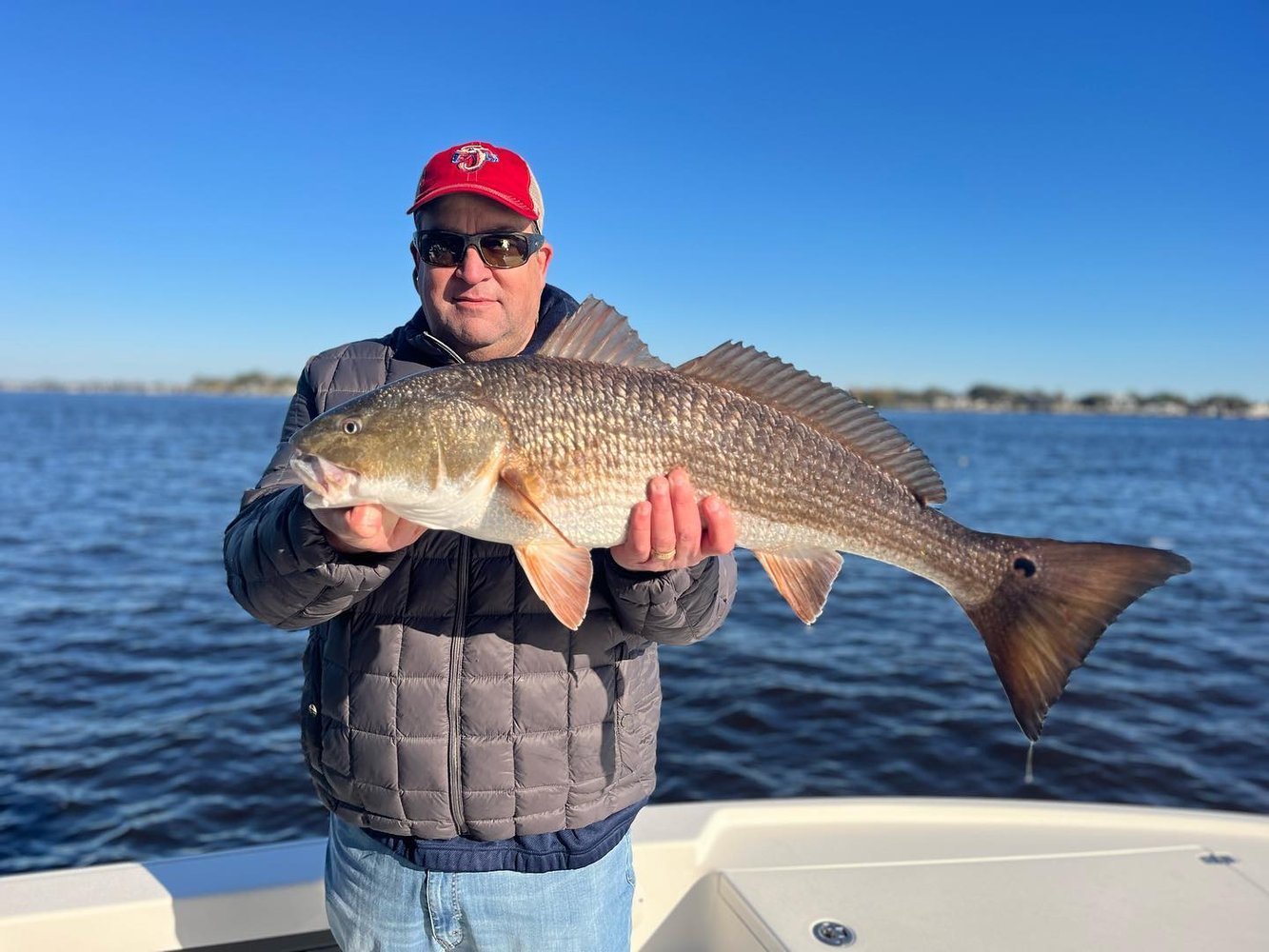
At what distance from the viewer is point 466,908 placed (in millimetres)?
2750

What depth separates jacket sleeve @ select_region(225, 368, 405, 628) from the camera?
253 centimetres

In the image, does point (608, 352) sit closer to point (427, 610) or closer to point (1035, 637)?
point (427, 610)

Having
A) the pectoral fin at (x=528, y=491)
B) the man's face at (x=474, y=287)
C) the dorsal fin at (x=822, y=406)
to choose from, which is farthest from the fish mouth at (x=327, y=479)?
the dorsal fin at (x=822, y=406)

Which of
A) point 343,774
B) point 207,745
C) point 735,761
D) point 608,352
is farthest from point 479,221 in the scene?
point 207,745

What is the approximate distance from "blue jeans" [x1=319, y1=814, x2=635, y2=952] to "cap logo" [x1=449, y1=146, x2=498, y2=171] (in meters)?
2.47

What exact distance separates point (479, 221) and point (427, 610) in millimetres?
1491

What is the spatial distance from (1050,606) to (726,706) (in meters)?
8.65

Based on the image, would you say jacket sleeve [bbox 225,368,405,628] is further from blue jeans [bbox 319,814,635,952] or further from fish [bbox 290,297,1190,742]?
blue jeans [bbox 319,814,635,952]

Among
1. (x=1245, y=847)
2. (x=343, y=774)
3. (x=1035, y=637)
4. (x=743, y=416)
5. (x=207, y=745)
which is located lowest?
(x=207, y=745)

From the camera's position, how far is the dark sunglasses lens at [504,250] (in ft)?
10.2

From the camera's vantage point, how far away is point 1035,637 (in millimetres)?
3238

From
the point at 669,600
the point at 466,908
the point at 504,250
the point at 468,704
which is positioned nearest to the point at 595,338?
the point at 504,250

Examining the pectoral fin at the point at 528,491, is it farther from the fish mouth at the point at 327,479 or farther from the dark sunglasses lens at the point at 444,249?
the dark sunglasses lens at the point at 444,249

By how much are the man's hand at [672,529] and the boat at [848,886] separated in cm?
215
